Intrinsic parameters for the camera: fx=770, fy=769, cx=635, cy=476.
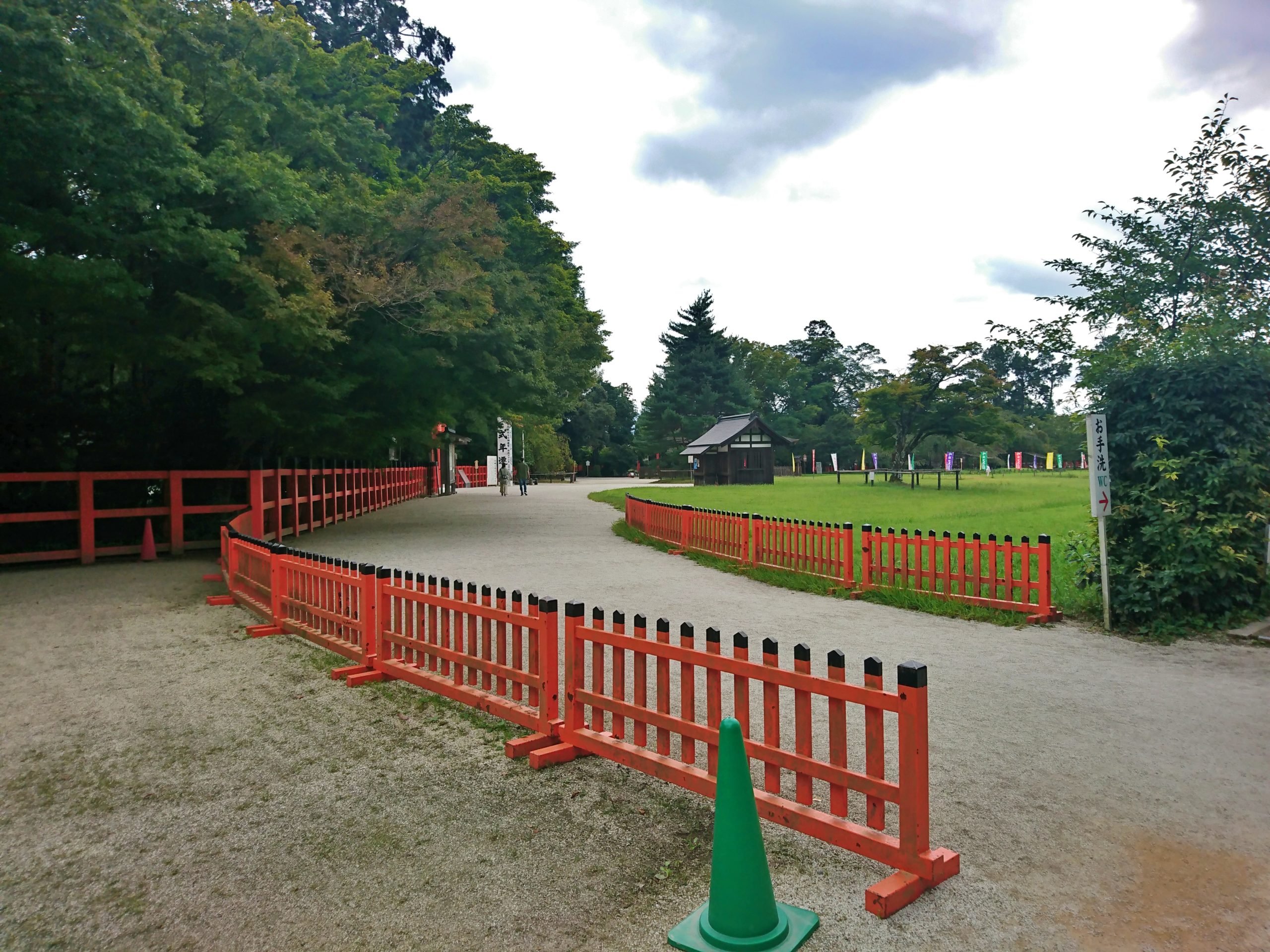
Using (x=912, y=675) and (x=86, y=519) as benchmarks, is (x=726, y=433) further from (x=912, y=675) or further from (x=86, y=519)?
(x=912, y=675)

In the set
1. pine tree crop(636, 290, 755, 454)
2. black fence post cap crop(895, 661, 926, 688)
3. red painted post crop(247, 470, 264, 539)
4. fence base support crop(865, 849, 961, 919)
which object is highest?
pine tree crop(636, 290, 755, 454)

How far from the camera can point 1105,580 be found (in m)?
7.94

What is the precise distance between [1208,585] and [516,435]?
5292 cm

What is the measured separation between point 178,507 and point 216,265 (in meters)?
4.59

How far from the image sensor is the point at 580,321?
3803 cm

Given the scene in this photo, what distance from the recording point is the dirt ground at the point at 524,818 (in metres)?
2.93

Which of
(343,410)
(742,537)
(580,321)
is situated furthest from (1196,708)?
(580,321)

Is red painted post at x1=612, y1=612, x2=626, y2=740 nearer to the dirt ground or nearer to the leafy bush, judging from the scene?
the dirt ground

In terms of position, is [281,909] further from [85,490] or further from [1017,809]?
[85,490]

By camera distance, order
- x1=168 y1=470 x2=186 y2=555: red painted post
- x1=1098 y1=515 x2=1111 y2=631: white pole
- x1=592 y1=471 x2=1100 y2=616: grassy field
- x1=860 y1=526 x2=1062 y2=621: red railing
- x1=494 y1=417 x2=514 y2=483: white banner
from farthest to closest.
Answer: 1. x1=494 y1=417 x2=514 y2=483: white banner
2. x1=592 y1=471 x2=1100 y2=616: grassy field
3. x1=168 y1=470 x2=186 y2=555: red painted post
4. x1=860 y1=526 x2=1062 y2=621: red railing
5. x1=1098 y1=515 x2=1111 y2=631: white pole

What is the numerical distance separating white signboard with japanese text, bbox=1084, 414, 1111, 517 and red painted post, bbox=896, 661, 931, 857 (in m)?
6.01

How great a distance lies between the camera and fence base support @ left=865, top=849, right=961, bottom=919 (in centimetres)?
293

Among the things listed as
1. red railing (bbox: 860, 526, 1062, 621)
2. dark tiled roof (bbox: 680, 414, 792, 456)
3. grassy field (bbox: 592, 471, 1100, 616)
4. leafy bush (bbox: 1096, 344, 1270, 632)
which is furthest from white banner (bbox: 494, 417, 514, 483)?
leafy bush (bbox: 1096, 344, 1270, 632)

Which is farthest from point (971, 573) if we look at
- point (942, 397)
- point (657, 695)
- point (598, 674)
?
point (942, 397)
